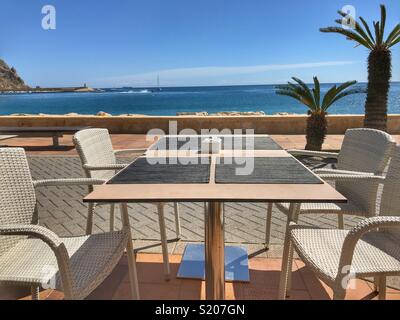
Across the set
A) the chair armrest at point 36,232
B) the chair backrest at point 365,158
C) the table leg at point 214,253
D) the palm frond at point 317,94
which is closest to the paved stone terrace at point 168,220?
the chair backrest at point 365,158

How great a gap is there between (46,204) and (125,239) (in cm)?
245

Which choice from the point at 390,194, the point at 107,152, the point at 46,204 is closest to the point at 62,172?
the point at 46,204

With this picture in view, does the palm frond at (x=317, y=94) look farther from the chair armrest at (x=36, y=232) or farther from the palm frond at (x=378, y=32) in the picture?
the chair armrest at (x=36, y=232)

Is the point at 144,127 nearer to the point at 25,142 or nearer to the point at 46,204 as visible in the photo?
the point at 25,142

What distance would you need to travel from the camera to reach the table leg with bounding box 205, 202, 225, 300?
166 centimetres

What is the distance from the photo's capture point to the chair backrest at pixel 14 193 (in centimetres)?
157

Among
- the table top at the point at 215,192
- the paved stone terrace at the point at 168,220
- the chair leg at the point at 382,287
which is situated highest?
the table top at the point at 215,192

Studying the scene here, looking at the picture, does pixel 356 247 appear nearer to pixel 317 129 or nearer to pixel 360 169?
pixel 360 169

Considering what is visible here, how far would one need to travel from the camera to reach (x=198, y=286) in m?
2.08

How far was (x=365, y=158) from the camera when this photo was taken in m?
2.07

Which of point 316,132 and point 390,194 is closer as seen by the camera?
point 390,194

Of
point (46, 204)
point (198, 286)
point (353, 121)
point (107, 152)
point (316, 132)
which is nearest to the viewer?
point (198, 286)

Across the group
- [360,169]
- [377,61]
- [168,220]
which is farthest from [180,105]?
[360,169]

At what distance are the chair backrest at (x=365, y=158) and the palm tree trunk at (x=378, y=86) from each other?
477 centimetres
